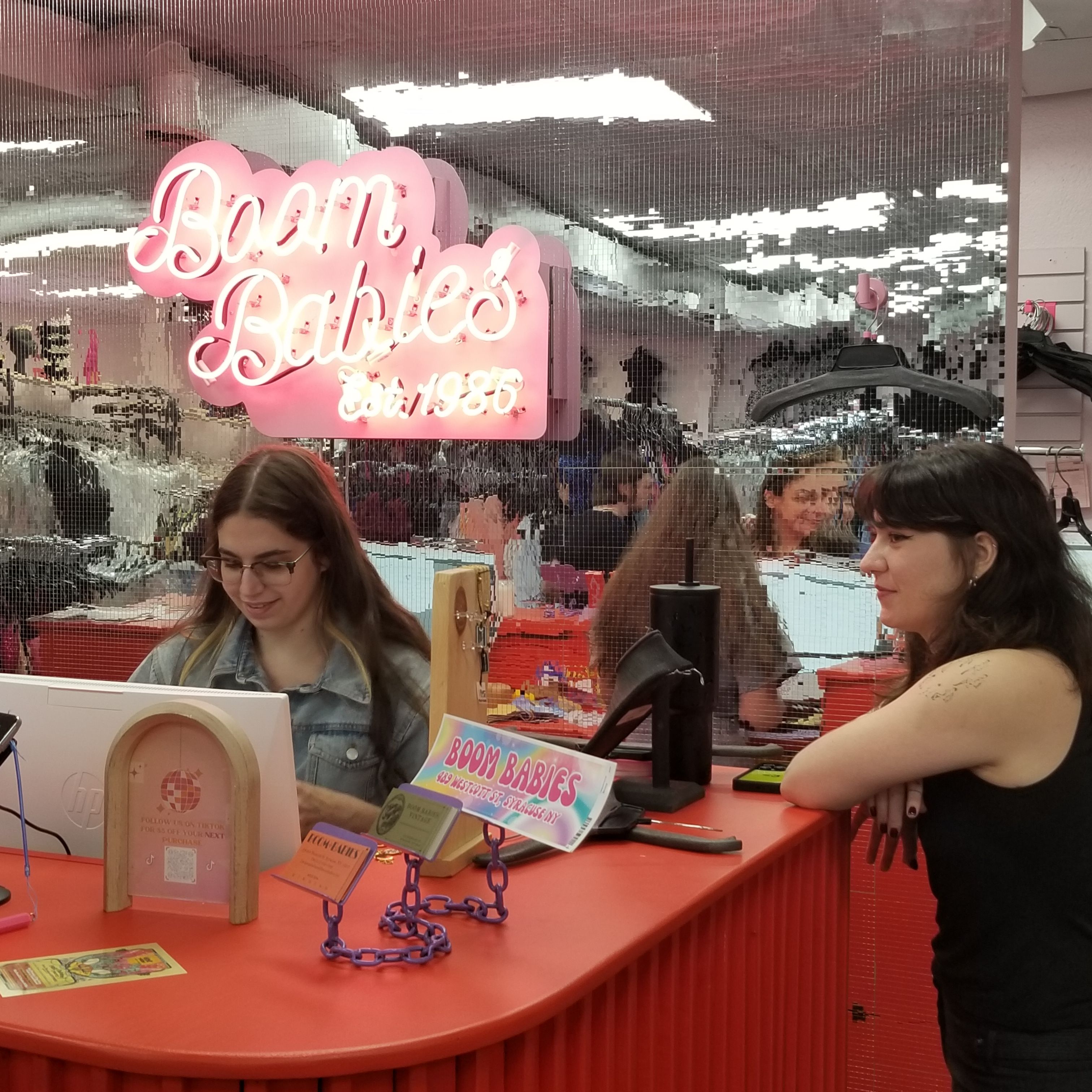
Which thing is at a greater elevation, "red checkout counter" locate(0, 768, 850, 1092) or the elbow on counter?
the elbow on counter

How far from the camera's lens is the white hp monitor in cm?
199

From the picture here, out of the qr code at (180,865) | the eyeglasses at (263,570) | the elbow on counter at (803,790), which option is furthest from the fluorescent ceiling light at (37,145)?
the elbow on counter at (803,790)

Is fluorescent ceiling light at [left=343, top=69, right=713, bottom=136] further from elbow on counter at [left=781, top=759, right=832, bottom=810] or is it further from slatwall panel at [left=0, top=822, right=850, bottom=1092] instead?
slatwall panel at [left=0, top=822, right=850, bottom=1092]

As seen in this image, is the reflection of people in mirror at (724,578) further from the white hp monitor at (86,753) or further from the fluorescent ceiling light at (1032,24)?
the fluorescent ceiling light at (1032,24)

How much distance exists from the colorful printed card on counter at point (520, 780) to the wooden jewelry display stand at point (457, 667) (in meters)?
0.12

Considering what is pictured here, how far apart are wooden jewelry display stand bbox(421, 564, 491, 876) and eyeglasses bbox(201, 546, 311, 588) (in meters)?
0.87

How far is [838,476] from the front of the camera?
137 inches

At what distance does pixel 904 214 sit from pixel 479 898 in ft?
7.72

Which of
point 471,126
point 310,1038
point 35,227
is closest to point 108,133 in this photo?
point 35,227

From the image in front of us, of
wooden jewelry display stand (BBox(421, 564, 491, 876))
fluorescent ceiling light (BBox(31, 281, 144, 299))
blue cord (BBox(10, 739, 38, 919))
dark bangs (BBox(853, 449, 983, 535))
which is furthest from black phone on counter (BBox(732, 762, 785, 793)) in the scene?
fluorescent ceiling light (BBox(31, 281, 144, 299))

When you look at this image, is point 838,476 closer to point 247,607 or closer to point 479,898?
point 247,607

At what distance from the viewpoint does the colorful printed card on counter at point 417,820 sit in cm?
166

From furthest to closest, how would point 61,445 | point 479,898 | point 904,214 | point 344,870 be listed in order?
point 61,445
point 904,214
point 479,898
point 344,870

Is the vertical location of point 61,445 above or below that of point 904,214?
below
